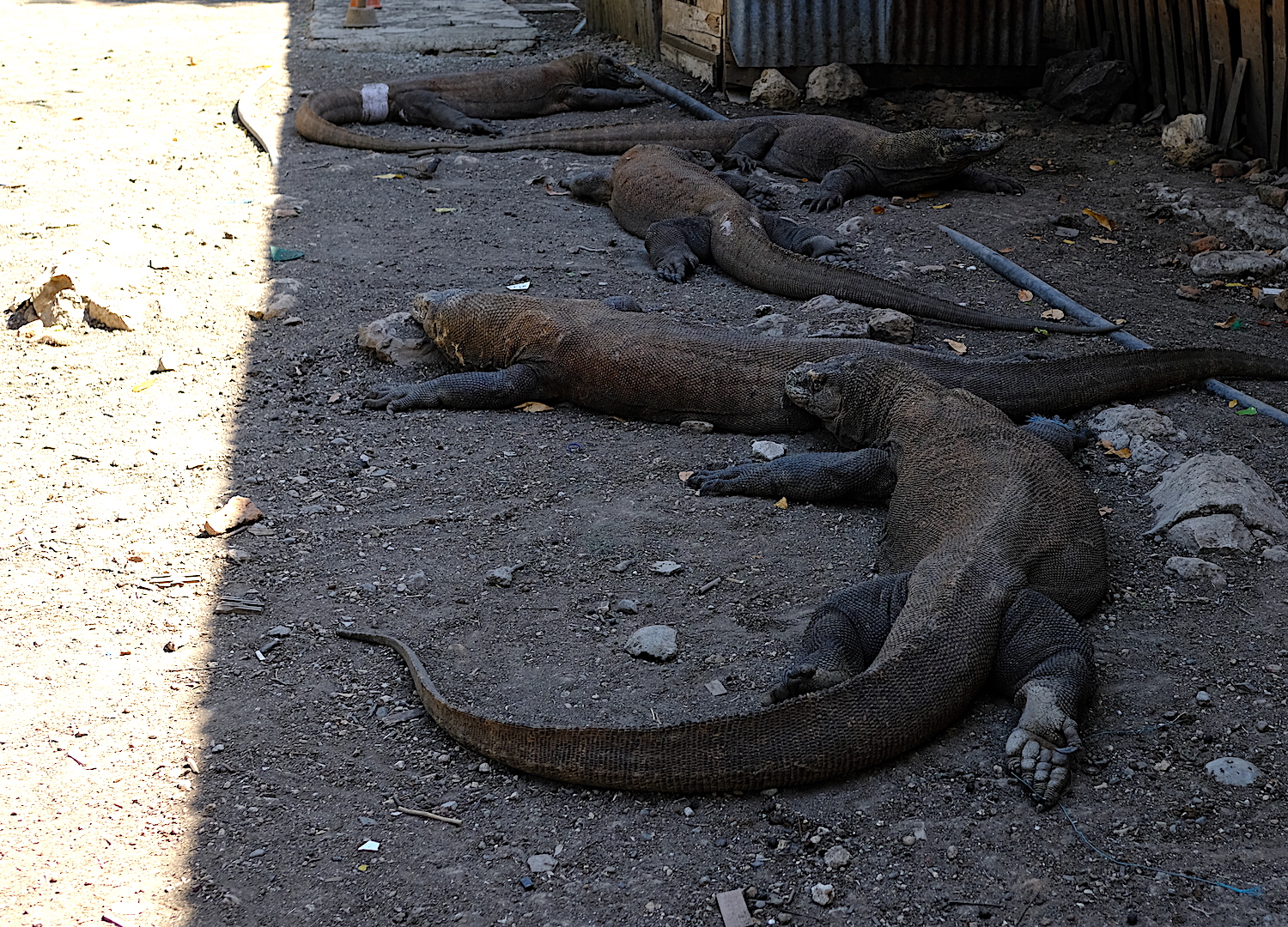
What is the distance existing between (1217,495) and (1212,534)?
0.17m

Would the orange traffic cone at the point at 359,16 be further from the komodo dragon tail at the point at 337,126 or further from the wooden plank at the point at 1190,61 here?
the wooden plank at the point at 1190,61

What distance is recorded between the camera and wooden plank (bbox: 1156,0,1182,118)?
882cm

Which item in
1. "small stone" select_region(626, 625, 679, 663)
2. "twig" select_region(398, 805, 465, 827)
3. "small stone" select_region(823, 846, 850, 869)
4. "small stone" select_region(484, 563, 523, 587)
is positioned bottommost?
"twig" select_region(398, 805, 465, 827)

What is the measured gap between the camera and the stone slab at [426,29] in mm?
13367

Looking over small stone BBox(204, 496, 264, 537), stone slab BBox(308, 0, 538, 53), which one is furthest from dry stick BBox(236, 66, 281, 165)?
small stone BBox(204, 496, 264, 537)

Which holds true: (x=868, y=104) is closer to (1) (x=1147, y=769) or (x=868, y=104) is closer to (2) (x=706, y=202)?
(2) (x=706, y=202)

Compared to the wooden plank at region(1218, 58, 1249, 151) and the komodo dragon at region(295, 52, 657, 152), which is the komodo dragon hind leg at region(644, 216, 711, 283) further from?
the wooden plank at region(1218, 58, 1249, 151)

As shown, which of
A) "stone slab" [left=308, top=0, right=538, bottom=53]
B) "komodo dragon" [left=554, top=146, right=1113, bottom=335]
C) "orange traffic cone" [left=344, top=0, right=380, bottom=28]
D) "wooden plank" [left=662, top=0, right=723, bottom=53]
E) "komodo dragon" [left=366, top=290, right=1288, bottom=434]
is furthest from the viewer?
"orange traffic cone" [left=344, top=0, right=380, bottom=28]

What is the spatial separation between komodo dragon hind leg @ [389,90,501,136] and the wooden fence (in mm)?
5549

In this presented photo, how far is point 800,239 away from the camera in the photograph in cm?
702

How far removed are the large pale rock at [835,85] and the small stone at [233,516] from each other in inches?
298

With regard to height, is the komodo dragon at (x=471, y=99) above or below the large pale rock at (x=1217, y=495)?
above

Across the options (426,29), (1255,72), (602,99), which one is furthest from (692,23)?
(1255,72)

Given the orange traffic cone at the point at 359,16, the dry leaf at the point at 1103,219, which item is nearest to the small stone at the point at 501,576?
the dry leaf at the point at 1103,219
